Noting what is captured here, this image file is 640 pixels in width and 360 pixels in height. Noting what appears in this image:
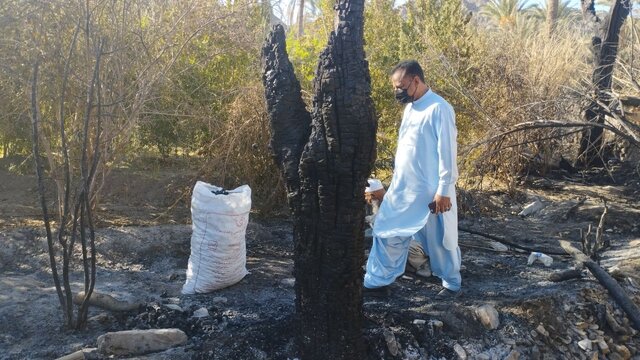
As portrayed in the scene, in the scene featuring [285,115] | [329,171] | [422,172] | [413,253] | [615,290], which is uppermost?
[285,115]

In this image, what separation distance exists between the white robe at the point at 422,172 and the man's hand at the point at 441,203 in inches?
1.2

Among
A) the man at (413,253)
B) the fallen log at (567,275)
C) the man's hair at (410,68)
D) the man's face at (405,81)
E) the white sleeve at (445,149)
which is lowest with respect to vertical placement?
the fallen log at (567,275)

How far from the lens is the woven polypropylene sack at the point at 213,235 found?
15.4 ft

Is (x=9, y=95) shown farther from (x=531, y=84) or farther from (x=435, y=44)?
(x=531, y=84)

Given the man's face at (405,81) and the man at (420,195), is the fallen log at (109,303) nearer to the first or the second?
the man at (420,195)

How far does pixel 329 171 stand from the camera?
10.9 feet

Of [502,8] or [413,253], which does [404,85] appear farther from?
[502,8]

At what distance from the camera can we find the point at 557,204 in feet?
26.9

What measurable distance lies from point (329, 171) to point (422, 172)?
1.36 metres

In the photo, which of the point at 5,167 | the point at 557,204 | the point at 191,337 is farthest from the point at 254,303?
the point at 5,167

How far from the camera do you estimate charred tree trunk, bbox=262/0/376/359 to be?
3.25 metres

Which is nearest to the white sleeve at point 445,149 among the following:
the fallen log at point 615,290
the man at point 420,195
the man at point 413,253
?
the man at point 420,195

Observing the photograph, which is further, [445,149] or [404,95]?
[404,95]

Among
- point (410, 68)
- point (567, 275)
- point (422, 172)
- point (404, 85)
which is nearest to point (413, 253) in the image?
point (422, 172)
